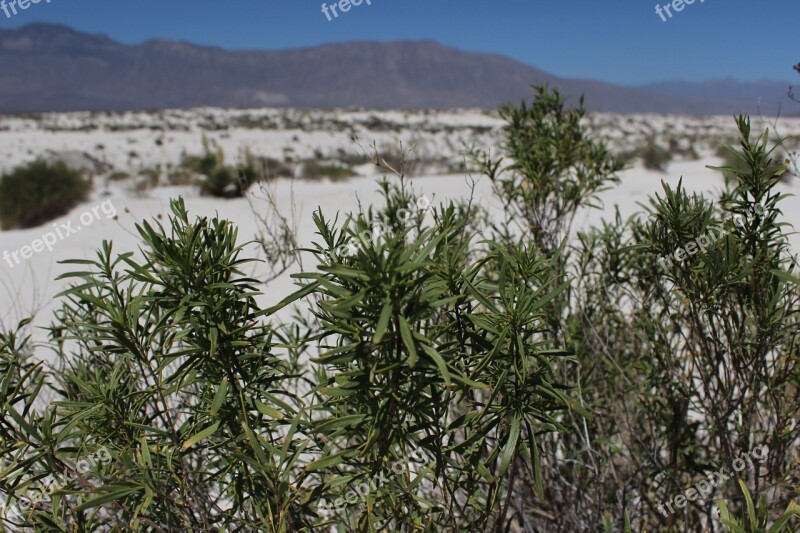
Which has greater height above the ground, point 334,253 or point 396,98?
point 396,98

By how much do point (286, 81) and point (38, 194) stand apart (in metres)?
168

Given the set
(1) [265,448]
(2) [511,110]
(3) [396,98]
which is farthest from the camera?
(3) [396,98]

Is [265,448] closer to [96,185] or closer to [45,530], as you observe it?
[45,530]

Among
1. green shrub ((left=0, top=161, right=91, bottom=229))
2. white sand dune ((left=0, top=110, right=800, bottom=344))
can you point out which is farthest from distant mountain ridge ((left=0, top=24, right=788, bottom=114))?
green shrub ((left=0, top=161, right=91, bottom=229))

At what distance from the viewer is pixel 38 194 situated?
1167cm

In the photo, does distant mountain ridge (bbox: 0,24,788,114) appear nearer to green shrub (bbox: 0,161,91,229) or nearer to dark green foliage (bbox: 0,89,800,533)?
green shrub (bbox: 0,161,91,229)

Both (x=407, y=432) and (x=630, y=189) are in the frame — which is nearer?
(x=407, y=432)

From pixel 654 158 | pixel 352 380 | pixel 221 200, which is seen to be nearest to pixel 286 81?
pixel 654 158

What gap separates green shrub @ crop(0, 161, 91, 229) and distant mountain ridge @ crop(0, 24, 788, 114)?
4765 inches

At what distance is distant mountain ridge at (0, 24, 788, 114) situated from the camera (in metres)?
139

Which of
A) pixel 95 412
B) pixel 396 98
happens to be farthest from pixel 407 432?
pixel 396 98

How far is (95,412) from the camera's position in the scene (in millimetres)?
1438

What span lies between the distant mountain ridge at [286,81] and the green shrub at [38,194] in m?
121

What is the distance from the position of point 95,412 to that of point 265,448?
1.70 ft
